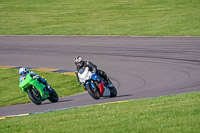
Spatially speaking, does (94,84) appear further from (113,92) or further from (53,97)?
(53,97)

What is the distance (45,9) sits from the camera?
5050 centimetres

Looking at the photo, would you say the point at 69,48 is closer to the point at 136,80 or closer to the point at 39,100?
the point at 136,80

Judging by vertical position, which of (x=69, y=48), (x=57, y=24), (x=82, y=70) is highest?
(x=57, y=24)

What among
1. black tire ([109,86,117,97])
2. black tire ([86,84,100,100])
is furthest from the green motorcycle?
black tire ([109,86,117,97])

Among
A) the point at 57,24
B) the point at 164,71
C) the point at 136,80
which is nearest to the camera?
the point at 136,80

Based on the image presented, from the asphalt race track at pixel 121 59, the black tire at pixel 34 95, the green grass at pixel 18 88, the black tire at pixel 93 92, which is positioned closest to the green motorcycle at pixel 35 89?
the black tire at pixel 34 95

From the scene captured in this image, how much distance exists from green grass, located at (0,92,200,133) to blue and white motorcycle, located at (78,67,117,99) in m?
3.27

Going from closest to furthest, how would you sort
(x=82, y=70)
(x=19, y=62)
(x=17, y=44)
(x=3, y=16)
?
(x=82, y=70) < (x=19, y=62) < (x=17, y=44) < (x=3, y=16)

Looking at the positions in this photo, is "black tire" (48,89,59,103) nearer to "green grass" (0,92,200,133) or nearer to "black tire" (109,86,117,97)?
"black tire" (109,86,117,97)

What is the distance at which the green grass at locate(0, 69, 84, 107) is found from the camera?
18.1 metres

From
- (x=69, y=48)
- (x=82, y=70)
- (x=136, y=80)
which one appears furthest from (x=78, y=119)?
(x=69, y=48)

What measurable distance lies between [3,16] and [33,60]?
2263cm

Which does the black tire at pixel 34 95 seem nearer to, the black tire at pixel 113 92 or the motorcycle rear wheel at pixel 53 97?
the motorcycle rear wheel at pixel 53 97

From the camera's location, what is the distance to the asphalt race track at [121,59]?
16.9 metres
